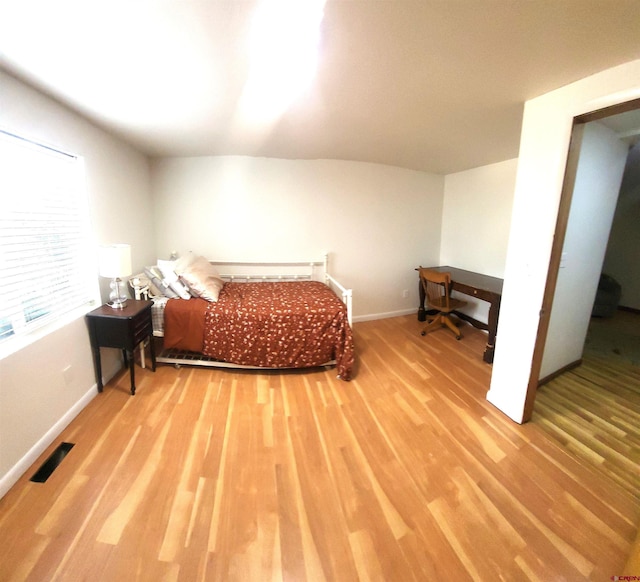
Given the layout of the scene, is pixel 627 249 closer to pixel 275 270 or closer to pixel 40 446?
pixel 275 270

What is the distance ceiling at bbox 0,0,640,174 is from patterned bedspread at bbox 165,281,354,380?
152 centimetres

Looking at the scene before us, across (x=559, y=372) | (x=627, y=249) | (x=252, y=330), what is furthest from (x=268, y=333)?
(x=627, y=249)

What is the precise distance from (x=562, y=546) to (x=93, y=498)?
218cm

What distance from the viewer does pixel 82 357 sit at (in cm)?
187

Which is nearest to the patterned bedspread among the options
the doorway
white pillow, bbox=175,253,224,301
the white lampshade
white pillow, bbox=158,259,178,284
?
white pillow, bbox=175,253,224,301

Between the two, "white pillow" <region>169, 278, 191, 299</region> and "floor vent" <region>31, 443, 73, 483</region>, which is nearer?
"floor vent" <region>31, 443, 73, 483</region>

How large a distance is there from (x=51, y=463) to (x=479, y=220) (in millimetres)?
4490

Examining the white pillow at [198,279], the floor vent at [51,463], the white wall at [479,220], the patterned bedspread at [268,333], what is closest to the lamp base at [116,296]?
the patterned bedspread at [268,333]

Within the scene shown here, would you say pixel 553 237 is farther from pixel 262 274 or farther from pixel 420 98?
pixel 262 274

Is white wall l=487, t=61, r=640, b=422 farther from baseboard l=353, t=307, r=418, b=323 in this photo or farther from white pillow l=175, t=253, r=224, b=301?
white pillow l=175, t=253, r=224, b=301

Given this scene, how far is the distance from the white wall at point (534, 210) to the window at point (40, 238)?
3.07 metres

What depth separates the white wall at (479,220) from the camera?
303cm

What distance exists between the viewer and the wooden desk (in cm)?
256

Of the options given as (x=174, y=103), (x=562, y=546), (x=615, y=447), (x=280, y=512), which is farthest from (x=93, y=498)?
(x=615, y=447)
